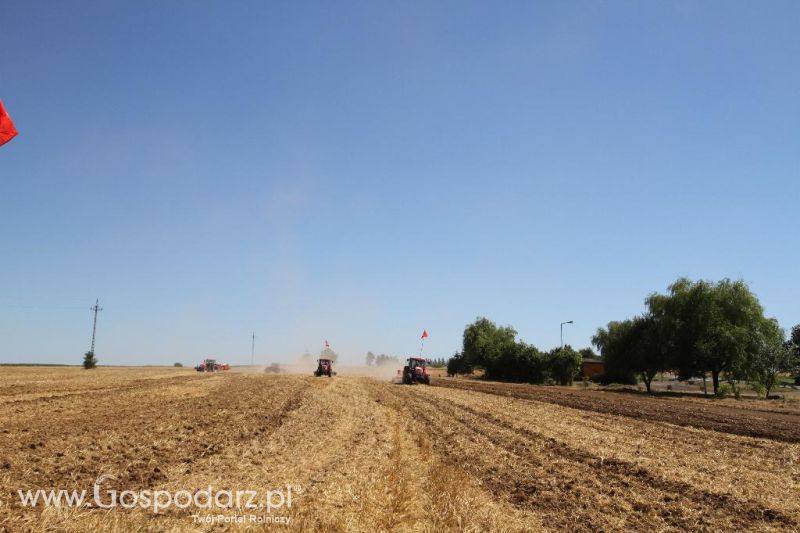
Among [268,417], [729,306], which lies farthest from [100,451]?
[729,306]

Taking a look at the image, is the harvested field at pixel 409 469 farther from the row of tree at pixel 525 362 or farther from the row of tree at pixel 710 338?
the row of tree at pixel 525 362

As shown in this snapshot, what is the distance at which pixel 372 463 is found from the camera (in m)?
13.4

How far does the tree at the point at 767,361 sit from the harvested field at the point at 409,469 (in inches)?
1270

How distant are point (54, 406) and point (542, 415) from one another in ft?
76.2

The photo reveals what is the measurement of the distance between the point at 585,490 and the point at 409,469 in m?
4.17

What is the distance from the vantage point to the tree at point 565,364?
73.7m

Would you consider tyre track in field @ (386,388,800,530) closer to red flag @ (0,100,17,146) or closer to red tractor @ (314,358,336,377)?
red flag @ (0,100,17,146)

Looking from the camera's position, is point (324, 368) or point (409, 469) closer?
point (409, 469)

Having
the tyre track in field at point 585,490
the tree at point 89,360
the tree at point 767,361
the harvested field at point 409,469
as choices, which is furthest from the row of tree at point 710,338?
the tree at point 89,360

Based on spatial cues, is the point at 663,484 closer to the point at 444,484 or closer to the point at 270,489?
the point at 444,484

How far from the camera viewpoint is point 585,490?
1148 centimetres
